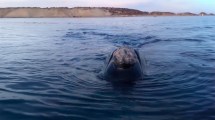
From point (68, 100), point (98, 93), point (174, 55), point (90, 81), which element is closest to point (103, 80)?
point (90, 81)

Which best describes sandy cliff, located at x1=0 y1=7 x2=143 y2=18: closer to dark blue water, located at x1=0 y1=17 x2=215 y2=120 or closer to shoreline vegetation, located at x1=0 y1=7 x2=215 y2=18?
shoreline vegetation, located at x1=0 y1=7 x2=215 y2=18

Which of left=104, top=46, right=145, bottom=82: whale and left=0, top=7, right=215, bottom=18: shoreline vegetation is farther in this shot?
left=0, top=7, right=215, bottom=18: shoreline vegetation

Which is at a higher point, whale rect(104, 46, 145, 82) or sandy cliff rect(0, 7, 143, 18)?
sandy cliff rect(0, 7, 143, 18)

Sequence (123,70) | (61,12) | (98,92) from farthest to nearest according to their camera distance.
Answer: (61,12), (123,70), (98,92)

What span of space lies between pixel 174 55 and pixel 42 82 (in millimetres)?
9724

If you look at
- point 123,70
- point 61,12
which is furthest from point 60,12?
point 123,70

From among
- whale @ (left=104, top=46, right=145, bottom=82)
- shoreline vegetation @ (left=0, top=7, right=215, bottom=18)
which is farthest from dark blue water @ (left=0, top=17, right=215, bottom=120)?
shoreline vegetation @ (left=0, top=7, right=215, bottom=18)

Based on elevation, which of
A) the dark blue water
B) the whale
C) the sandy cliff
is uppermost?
the sandy cliff

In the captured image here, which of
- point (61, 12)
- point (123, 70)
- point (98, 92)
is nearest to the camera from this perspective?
point (98, 92)

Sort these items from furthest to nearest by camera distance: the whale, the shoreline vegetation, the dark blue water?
the shoreline vegetation → the whale → the dark blue water

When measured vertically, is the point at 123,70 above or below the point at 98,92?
above

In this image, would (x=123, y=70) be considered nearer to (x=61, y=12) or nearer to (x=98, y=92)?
(x=98, y=92)

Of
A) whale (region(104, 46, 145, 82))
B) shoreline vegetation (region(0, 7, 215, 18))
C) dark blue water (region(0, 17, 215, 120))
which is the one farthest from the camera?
shoreline vegetation (region(0, 7, 215, 18))

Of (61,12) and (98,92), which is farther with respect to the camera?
(61,12)
